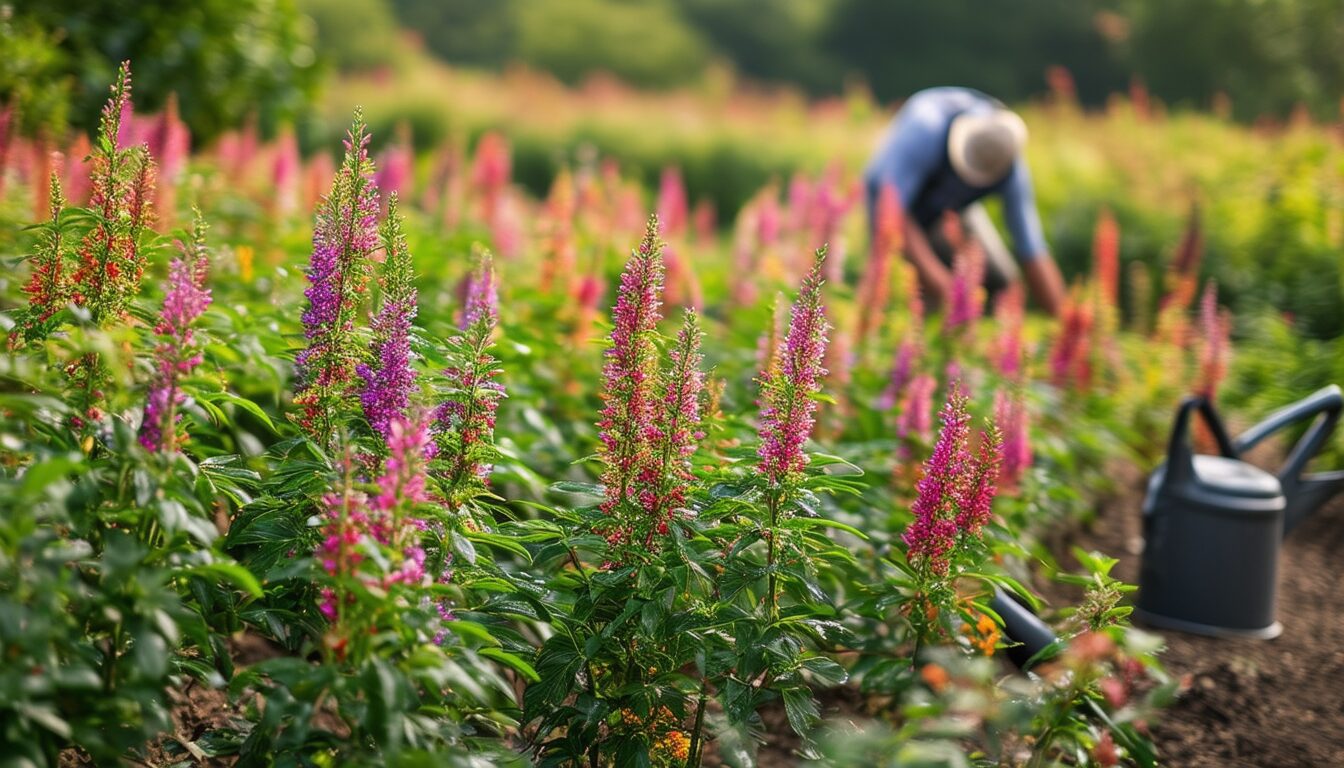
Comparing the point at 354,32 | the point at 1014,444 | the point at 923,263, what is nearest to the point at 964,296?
the point at 1014,444

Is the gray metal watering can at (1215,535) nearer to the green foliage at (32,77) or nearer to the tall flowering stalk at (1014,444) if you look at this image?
the tall flowering stalk at (1014,444)

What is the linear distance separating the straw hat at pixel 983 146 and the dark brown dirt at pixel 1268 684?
2.33m

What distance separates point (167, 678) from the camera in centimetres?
188

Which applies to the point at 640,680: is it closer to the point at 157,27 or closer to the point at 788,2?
the point at 157,27

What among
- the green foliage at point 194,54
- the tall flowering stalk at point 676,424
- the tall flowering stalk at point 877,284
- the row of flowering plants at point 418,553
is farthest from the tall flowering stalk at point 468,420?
the green foliage at point 194,54

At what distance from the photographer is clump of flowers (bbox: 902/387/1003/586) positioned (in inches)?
91.2

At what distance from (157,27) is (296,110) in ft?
4.65

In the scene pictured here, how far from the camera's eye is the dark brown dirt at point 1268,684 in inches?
123

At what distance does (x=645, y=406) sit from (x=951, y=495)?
63 cm

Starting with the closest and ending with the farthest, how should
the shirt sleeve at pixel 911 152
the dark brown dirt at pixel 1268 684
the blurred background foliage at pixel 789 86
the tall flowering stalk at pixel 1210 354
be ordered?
the dark brown dirt at pixel 1268 684 → the tall flowering stalk at pixel 1210 354 → the shirt sleeve at pixel 911 152 → the blurred background foliage at pixel 789 86

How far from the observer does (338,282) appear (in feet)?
6.88

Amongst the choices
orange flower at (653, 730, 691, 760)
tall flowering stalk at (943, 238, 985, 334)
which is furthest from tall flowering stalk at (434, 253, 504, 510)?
tall flowering stalk at (943, 238, 985, 334)

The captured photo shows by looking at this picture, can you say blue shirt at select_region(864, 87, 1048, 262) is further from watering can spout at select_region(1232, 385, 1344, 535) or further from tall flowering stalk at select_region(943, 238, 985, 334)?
watering can spout at select_region(1232, 385, 1344, 535)

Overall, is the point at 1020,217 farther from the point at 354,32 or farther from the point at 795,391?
the point at 354,32
